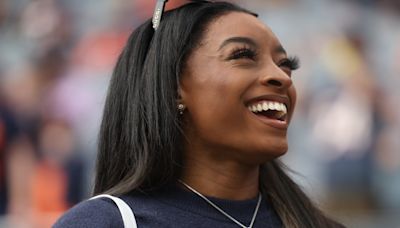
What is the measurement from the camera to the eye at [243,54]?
1.84 metres

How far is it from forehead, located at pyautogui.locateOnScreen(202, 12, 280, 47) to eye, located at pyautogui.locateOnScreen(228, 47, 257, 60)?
0.04m

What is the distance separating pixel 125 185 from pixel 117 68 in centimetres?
31

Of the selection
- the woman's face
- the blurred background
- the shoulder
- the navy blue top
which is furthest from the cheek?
the blurred background

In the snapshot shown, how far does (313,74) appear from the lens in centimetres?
477

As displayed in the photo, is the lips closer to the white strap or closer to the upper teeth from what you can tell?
the upper teeth

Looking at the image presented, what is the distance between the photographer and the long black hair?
1857 millimetres

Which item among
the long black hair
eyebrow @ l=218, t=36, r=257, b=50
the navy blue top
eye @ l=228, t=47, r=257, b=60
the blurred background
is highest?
eyebrow @ l=218, t=36, r=257, b=50

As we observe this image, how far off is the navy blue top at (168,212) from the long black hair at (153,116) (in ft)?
0.12

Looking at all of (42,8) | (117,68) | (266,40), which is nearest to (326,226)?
(266,40)

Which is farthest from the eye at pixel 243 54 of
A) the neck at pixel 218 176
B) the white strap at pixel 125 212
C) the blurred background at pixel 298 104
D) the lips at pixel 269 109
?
the blurred background at pixel 298 104

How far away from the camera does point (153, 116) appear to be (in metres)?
1.87

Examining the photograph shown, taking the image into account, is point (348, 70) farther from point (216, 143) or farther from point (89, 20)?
point (216, 143)

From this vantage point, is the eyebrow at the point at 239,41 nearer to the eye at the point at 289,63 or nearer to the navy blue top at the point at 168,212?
the eye at the point at 289,63

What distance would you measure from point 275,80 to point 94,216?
476 mm
